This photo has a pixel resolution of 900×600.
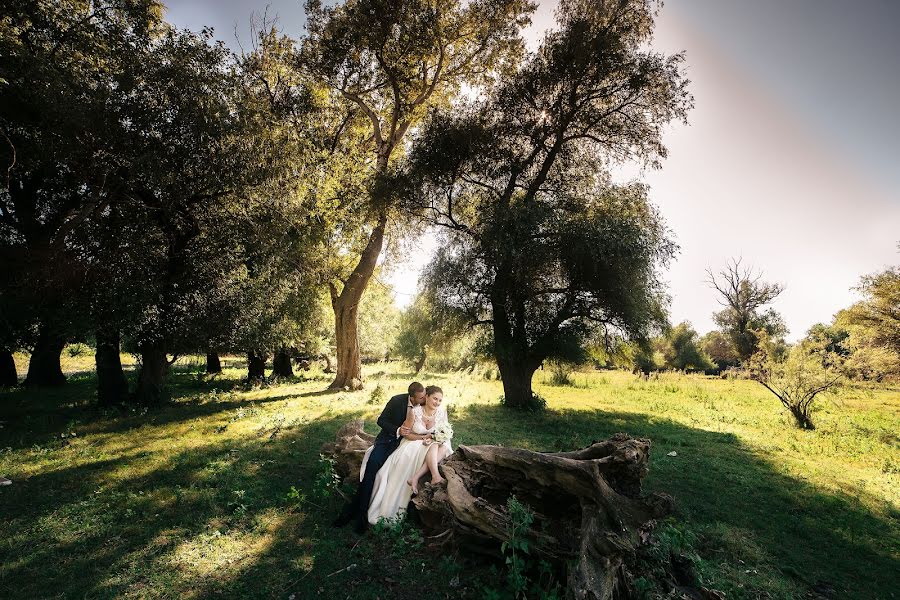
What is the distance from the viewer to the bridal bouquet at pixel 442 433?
7137 millimetres

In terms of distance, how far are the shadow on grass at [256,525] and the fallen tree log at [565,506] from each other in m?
0.92

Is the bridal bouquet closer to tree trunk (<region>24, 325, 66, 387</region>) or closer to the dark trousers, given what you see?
the dark trousers

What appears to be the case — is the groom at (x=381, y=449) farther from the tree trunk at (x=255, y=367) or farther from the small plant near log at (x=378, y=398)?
the tree trunk at (x=255, y=367)

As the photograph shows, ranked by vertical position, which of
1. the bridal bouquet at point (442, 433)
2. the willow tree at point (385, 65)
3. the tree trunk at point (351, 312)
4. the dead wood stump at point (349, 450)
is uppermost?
the willow tree at point (385, 65)

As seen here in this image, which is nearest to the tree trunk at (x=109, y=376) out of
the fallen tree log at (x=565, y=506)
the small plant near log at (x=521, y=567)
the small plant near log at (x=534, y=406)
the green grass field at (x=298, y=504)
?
the green grass field at (x=298, y=504)

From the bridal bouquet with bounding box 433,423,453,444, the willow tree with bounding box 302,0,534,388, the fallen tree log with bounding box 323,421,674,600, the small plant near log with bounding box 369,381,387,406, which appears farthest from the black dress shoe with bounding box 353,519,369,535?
the willow tree with bounding box 302,0,534,388

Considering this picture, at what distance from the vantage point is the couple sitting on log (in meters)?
6.89

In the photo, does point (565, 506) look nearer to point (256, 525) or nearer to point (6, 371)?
point (256, 525)

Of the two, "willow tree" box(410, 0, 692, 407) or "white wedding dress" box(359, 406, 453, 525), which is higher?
"willow tree" box(410, 0, 692, 407)

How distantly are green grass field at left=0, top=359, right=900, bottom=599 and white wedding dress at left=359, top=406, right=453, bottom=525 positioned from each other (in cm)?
51

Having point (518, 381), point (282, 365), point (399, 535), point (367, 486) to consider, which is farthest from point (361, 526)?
point (282, 365)

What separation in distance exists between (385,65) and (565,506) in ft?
71.3

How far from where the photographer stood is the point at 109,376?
14820 mm

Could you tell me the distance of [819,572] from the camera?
6.20m
